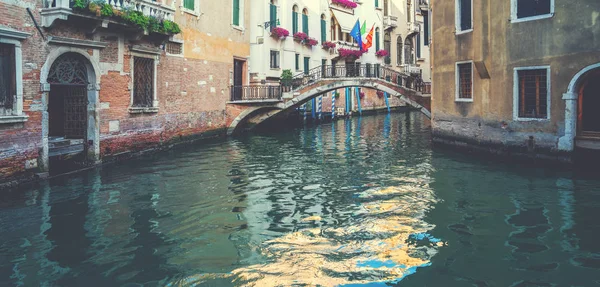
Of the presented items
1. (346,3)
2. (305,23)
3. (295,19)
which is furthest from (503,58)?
(346,3)

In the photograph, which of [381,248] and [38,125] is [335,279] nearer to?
[381,248]

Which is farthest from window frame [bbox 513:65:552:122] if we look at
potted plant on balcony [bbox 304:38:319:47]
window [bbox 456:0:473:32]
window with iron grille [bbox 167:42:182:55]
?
potted plant on balcony [bbox 304:38:319:47]

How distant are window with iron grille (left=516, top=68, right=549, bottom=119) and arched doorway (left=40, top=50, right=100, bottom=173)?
11.0 m

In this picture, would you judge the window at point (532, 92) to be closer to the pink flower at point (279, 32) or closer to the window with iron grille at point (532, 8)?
the window with iron grille at point (532, 8)

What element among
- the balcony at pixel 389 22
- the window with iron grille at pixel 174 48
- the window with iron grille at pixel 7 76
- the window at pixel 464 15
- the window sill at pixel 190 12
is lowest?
the window with iron grille at pixel 7 76

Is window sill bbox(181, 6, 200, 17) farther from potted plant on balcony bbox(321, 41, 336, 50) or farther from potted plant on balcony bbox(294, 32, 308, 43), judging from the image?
potted plant on balcony bbox(321, 41, 336, 50)

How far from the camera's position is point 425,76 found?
40.6 metres

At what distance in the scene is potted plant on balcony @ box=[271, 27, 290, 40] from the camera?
23.0m

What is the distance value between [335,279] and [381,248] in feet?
3.91

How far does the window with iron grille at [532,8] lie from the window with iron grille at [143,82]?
10.6 meters

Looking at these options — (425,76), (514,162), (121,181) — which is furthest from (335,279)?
(425,76)

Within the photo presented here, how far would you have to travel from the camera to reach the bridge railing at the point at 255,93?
2047cm

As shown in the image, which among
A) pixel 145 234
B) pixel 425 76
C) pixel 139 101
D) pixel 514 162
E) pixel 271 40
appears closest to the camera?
pixel 145 234

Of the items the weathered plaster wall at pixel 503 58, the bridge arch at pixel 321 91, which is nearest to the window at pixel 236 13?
the bridge arch at pixel 321 91
